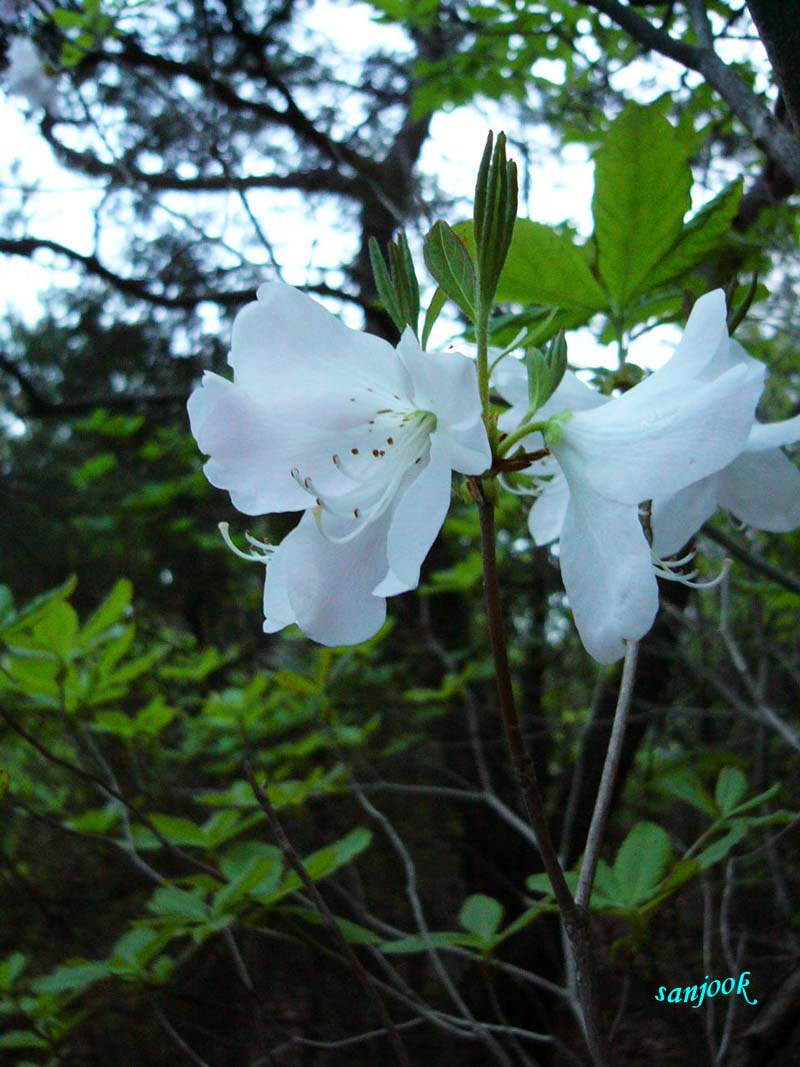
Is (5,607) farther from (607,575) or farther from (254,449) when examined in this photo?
(607,575)

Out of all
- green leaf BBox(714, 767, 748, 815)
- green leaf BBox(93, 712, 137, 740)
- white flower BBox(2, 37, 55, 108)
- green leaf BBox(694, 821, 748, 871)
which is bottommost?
green leaf BBox(694, 821, 748, 871)

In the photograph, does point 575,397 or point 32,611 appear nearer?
point 575,397

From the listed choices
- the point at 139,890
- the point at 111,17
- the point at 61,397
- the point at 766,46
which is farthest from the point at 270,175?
the point at 766,46

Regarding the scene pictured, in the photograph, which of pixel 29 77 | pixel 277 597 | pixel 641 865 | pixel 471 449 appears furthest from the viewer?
pixel 29 77

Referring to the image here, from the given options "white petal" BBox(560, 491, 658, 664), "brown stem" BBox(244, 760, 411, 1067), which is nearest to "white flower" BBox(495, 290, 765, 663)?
"white petal" BBox(560, 491, 658, 664)

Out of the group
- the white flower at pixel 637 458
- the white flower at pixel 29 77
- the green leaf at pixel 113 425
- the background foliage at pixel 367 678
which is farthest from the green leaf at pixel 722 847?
the green leaf at pixel 113 425

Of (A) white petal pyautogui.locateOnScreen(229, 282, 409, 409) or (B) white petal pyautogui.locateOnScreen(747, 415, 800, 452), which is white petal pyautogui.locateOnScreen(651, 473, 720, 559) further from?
(A) white petal pyautogui.locateOnScreen(229, 282, 409, 409)

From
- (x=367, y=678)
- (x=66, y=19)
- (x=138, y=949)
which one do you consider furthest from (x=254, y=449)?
(x=367, y=678)

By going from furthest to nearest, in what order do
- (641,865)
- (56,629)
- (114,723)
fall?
(114,723) < (56,629) < (641,865)
